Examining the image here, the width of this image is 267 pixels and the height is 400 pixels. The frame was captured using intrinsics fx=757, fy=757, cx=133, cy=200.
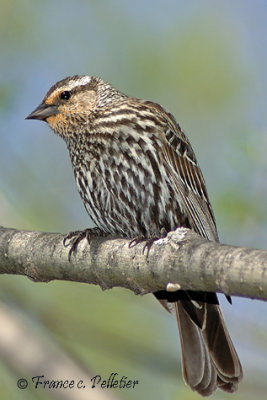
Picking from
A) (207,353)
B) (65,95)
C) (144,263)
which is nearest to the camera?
(144,263)

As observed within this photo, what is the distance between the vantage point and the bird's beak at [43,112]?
578cm

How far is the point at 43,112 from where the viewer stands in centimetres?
581

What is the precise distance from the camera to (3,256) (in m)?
4.46

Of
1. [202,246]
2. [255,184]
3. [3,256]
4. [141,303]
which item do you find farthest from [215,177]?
[202,246]

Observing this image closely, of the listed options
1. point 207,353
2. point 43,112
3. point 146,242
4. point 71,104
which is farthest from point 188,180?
point 146,242

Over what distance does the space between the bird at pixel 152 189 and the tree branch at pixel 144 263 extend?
479 mm

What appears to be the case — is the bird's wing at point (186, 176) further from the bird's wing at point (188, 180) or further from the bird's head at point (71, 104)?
the bird's head at point (71, 104)

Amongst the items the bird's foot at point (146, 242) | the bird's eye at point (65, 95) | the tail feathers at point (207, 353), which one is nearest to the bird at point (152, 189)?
the tail feathers at point (207, 353)

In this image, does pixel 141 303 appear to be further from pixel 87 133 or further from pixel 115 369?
pixel 87 133

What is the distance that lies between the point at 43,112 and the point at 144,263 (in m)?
2.27

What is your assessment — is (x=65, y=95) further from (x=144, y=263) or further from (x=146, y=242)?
(x=144, y=263)

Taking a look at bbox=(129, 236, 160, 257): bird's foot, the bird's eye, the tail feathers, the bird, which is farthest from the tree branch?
the bird's eye

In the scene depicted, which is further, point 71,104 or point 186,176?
point 71,104

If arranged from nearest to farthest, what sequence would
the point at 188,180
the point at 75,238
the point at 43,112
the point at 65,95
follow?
the point at 75,238
the point at 188,180
the point at 43,112
the point at 65,95
